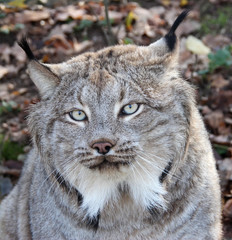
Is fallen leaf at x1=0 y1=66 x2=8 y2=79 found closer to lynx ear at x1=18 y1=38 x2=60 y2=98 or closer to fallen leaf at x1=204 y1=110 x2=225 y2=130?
fallen leaf at x1=204 y1=110 x2=225 y2=130

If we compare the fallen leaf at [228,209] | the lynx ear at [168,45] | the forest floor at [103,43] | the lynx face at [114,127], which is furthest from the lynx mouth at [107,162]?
the forest floor at [103,43]

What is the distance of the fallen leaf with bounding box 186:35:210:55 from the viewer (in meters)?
6.52

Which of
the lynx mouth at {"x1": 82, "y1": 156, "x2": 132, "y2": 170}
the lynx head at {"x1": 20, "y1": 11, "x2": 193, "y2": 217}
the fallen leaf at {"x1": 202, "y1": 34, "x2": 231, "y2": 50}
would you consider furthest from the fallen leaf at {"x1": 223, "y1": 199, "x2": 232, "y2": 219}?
the fallen leaf at {"x1": 202, "y1": 34, "x2": 231, "y2": 50}

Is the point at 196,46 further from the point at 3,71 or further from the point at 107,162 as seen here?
the point at 107,162

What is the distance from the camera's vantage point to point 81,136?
11.1ft

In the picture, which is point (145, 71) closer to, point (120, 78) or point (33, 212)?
point (120, 78)

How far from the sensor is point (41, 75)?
3.69m

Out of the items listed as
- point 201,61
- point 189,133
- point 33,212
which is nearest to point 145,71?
point 189,133

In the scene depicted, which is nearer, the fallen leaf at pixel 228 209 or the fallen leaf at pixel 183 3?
the fallen leaf at pixel 228 209

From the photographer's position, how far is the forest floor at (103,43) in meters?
5.85

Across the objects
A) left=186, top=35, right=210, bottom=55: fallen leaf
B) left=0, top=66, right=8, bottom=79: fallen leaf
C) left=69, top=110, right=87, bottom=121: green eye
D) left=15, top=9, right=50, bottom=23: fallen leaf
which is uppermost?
left=15, top=9, right=50, bottom=23: fallen leaf

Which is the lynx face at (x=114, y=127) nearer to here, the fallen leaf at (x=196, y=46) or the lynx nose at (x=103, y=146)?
the lynx nose at (x=103, y=146)

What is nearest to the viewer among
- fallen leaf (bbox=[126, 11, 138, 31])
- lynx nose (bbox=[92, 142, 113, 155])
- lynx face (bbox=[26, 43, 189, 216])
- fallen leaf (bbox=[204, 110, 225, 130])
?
lynx nose (bbox=[92, 142, 113, 155])

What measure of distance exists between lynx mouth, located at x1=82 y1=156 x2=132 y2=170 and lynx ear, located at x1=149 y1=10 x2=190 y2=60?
0.83 metres
